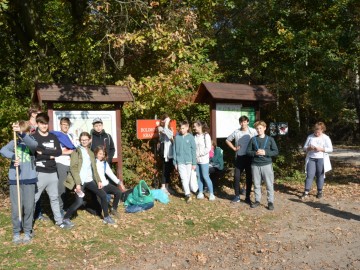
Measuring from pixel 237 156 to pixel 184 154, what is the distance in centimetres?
120

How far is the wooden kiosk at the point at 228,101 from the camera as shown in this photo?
9.94 metres

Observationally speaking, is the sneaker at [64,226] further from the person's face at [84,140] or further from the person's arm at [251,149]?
the person's arm at [251,149]

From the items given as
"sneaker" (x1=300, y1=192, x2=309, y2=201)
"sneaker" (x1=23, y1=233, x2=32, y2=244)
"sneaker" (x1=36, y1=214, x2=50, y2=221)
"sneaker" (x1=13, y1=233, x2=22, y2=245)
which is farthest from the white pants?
"sneaker" (x1=13, y1=233, x2=22, y2=245)

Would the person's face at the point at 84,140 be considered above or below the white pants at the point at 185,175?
above

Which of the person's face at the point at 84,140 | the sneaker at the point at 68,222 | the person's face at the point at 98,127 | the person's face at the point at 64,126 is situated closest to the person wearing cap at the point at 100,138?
the person's face at the point at 98,127

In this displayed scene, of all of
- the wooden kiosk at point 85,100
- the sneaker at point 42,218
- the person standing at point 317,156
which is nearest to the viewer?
the sneaker at point 42,218

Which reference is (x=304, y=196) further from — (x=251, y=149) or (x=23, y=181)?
(x=23, y=181)

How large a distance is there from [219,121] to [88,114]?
10.9ft

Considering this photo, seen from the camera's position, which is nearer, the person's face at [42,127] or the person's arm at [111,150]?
the person's face at [42,127]

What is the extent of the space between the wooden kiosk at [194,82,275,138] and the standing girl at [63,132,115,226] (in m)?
3.71

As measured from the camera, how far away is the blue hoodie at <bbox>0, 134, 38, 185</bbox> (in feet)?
19.3

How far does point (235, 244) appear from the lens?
6074 mm

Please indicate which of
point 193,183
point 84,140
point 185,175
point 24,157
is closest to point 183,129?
point 185,175

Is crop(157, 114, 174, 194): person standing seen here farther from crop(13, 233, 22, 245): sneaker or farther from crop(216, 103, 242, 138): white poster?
crop(13, 233, 22, 245): sneaker
